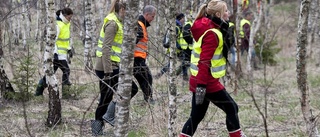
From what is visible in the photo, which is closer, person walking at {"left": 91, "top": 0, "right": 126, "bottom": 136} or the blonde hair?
the blonde hair

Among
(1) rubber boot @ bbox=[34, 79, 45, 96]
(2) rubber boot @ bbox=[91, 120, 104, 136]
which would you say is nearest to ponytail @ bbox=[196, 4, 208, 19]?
(2) rubber boot @ bbox=[91, 120, 104, 136]

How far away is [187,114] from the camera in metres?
7.75

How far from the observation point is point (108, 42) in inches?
220

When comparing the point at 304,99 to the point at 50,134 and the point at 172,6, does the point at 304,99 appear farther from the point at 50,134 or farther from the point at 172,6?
the point at 50,134

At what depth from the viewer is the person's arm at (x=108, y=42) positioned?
18.3 feet

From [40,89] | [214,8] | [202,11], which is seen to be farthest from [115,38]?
[40,89]

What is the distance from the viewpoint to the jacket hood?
480 cm

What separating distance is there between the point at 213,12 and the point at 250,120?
3.04 m

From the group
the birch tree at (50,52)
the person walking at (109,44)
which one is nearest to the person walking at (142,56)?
the person walking at (109,44)

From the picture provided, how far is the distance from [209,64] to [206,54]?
126 mm

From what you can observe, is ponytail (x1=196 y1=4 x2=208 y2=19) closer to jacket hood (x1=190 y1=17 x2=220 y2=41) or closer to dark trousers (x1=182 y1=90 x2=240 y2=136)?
jacket hood (x1=190 y1=17 x2=220 y2=41)

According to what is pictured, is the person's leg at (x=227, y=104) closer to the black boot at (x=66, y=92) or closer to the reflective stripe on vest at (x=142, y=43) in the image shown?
the reflective stripe on vest at (x=142, y=43)

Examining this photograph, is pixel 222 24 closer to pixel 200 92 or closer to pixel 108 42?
pixel 200 92

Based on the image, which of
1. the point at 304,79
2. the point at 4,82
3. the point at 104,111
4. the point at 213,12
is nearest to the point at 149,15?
the point at 104,111
